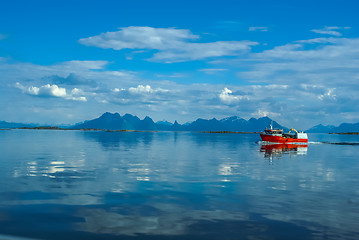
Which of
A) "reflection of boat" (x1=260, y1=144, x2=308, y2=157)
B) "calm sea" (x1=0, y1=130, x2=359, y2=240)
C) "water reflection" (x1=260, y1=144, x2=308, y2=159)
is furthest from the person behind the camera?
"reflection of boat" (x1=260, y1=144, x2=308, y2=157)

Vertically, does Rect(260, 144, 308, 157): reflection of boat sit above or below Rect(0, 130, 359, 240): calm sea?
below

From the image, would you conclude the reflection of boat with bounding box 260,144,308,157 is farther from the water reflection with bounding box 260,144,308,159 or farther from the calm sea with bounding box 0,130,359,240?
the calm sea with bounding box 0,130,359,240

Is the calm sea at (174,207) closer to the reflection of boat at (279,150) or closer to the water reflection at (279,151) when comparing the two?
the water reflection at (279,151)

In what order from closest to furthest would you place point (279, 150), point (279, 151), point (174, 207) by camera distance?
point (174, 207) < point (279, 151) < point (279, 150)

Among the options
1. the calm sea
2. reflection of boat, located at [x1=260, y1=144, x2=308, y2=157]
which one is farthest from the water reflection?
the calm sea

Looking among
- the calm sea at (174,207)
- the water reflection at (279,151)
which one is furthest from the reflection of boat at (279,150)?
the calm sea at (174,207)

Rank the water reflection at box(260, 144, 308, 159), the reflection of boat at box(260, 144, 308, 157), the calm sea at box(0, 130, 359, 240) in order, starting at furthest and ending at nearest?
the reflection of boat at box(260, 144, 308, 157), the water reflection at box(260, 144, 308, 159), the calm sea at box(0, 130, 359, 240)

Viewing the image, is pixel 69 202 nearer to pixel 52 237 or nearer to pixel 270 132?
pixel 52 237

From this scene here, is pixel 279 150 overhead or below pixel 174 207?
below

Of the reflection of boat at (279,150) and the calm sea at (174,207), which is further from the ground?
the calm sea at (174,207)

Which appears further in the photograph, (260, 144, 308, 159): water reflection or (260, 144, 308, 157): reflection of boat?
(260, 144, 308, 157): reflection of boat

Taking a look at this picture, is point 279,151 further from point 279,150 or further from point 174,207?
point 174,207

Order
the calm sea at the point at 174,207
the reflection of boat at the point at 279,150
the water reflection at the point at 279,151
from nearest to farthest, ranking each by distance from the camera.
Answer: the calm sea at the point at 174,207 → the water reflection at the point at 279,151 → the reflection of boat at the point at 279,150

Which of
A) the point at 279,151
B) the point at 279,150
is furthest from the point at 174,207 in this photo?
the point at 279,150
